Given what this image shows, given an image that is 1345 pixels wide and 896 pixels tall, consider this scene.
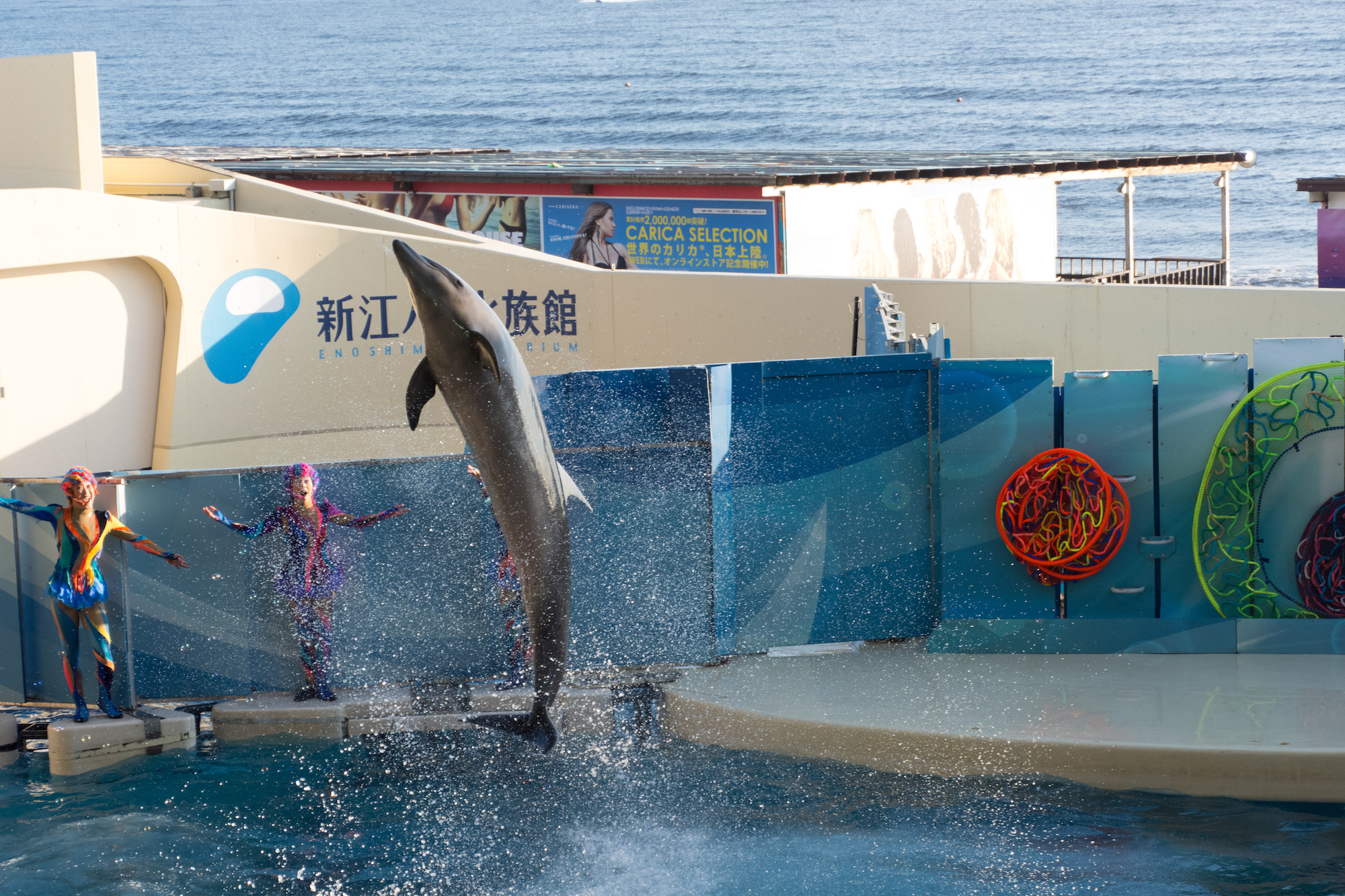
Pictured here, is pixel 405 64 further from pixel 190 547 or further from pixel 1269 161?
pixel 190 547

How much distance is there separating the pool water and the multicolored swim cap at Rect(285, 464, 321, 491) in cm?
167

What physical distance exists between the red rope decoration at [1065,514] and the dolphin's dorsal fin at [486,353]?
4.37 meters

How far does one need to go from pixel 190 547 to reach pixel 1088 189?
8201cm

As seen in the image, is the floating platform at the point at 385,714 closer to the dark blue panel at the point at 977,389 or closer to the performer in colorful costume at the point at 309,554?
the performer in colorful costume at the point at 309,554

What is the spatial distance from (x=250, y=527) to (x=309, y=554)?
0.39m

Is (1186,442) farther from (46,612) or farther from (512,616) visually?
(46,612)

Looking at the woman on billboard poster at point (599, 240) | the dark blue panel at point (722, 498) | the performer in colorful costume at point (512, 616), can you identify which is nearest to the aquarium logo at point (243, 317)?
the performer in colorful costume at point (512, 616)

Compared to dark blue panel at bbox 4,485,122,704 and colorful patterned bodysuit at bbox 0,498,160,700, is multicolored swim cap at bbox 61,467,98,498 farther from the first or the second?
dark blue panel at bbox 4,485,122,704

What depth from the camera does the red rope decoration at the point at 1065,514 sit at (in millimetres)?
8297

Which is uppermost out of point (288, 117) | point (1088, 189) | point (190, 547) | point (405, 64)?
point (405, 64)

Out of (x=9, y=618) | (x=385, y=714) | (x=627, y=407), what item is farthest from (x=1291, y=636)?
(x=9, y=618)

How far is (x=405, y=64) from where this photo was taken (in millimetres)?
115188

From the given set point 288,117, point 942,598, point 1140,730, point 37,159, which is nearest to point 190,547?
point 942,598

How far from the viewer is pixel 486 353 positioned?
5.18 m
